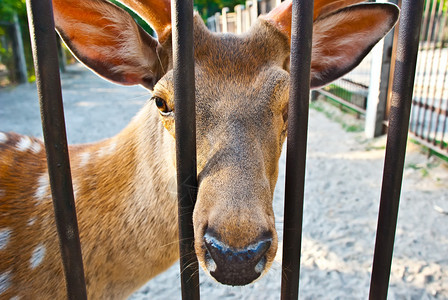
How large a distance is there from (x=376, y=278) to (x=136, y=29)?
4.71ft

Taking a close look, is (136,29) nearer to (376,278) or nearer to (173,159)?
(173,159)

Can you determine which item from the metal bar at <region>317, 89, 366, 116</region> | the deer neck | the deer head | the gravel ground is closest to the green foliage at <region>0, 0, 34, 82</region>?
the gravel ground

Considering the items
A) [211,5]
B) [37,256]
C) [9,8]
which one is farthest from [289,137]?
Answer: [211,5]

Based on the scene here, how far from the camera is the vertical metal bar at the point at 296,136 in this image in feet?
3.59

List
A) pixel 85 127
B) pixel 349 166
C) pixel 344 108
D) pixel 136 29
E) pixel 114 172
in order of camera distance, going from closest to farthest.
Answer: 1. pixel 136 29
2. pixel 114 172
3. pixel 349 166
4. pixel 85 127
5. pixel 344 108

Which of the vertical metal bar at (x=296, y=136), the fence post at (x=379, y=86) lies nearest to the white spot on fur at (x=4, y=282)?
the vertical metal bar at (x=296, y=136)

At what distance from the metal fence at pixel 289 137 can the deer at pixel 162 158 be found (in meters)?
0.10

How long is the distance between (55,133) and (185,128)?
1.26 feet

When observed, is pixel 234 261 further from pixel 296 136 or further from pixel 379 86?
pixel 379 86

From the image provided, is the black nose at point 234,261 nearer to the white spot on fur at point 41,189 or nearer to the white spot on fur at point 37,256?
the white spot on fur at point 37,256

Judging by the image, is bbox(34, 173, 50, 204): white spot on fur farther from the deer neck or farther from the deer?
the deer neck

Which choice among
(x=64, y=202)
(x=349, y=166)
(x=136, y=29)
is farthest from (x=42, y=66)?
(x=349, y=166)

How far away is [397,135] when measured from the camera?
3.94 ft

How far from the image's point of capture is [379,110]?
269 inches
